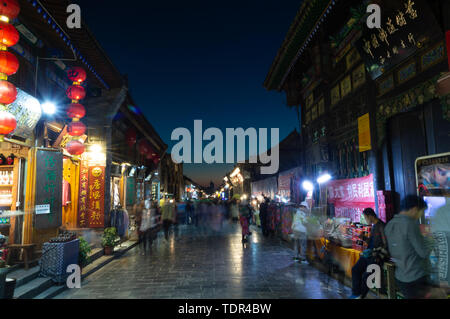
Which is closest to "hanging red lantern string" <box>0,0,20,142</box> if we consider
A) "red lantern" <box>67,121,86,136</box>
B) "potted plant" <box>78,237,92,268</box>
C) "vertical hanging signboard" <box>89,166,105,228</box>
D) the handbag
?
"red lantern" <box>67,121,86,136</box>

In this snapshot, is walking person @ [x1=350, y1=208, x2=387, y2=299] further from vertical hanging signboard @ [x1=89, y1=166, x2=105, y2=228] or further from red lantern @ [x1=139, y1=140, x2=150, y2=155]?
red lantern @ [x1=139, y1=140, x2=150, y2=155]

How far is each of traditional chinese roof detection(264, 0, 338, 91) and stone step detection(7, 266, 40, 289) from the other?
10.1m

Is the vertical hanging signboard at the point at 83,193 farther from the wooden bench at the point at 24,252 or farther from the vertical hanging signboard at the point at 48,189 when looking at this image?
the wooden bench at the point at 24,252

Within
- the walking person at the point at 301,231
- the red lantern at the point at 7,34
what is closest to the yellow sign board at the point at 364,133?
the walking person at the point at 301,231

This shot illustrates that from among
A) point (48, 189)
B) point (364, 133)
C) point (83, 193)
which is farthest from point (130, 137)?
point (364, 133)

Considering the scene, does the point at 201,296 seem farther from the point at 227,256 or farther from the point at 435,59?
the point at 435,59

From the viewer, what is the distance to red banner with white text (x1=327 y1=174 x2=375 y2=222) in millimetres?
7316

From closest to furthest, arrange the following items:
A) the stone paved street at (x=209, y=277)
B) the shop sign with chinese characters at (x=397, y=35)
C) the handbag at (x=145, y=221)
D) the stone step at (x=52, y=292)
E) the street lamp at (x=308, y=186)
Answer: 1. the shop sign with chinese characters at (x=397, y=35)
2. the stone step at (x=52, y=292)
3. the stone paved street at (x=209, y=277)
4. the street lamp at (x=308, y=186)
5. the handbag at (x=145, y=221)

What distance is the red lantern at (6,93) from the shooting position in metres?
5.41

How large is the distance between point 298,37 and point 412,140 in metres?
5.43

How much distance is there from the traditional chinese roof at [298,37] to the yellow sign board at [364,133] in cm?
326
